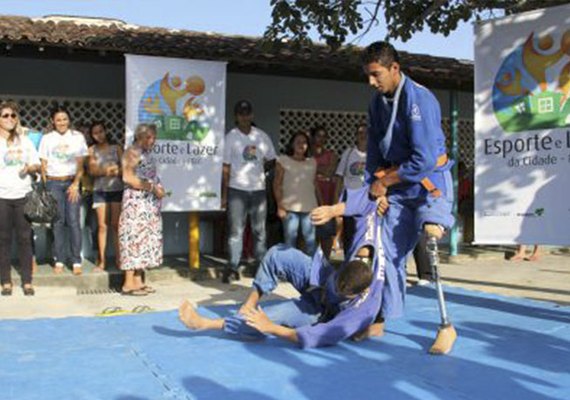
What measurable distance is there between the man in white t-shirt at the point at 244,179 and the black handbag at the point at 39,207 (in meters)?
1.79

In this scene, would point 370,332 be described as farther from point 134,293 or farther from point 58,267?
point 58,267

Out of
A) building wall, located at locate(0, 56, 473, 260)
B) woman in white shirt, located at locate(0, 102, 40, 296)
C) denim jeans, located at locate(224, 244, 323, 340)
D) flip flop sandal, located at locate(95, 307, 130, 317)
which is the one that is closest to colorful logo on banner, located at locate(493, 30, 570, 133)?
denim jeans, located at locate(224, 244, 323, 340)

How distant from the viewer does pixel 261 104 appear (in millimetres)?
9633

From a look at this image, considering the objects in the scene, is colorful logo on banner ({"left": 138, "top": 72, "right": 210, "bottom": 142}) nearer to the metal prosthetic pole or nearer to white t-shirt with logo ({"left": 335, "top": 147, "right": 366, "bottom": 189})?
Result: white t-shirt with logo ({"left": 335, "top": 147, "right": 366, "bottom": 189})

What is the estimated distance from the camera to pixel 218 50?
7.64 meters

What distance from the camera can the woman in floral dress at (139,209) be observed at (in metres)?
6.38

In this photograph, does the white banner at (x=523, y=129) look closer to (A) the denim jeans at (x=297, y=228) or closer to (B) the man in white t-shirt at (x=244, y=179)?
(A) the denim jeans at (x=297, y=228)

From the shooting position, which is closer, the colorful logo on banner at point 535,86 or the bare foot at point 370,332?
the bare foot at point 370,332

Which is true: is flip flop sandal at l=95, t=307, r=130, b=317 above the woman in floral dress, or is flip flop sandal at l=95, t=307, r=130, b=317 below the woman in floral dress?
below

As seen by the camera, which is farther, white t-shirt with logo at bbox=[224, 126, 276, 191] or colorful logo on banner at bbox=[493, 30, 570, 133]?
white t-shirt with logo at bbox=[224, 126, 276, 191]

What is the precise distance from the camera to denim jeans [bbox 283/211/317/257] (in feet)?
23.3

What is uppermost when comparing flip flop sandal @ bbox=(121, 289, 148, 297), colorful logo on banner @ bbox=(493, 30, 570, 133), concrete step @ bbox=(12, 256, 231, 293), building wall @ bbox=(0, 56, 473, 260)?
building wall @ bbox=(0, 56, 473, 260)

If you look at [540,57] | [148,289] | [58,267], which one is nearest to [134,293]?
[148,289]

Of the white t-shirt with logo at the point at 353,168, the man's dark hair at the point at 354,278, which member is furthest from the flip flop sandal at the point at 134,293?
the man's dark hair at the point at 354,278
